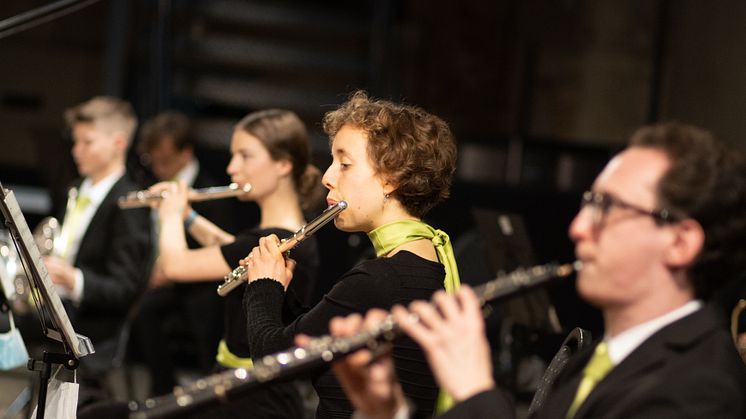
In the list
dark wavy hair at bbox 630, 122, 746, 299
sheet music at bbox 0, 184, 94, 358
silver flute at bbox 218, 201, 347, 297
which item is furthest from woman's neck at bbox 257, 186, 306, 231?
dark wavy hair at bbox 630, 122, 746, 299

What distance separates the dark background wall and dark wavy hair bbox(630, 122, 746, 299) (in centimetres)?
373

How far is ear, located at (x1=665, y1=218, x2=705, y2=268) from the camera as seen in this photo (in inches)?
60.2

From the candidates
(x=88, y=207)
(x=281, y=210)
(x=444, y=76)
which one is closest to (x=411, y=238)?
(x=281, y=210)

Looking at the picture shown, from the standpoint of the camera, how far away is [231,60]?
7262 millimetres

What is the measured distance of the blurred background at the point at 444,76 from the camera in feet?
18.6

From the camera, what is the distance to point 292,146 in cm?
343

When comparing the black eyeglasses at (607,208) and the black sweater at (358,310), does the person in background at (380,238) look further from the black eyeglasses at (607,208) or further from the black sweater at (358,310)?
the black eyeglasses at (607,208)

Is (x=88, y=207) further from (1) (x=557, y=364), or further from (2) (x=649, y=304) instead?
(2) (x=649, y=304)

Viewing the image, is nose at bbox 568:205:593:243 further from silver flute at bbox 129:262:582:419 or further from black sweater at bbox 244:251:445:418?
black sweater at bbox 244:251:445:418

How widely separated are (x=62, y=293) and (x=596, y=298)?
320cm

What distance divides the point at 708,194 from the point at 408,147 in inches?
41.5

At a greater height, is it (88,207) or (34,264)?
(34,264)

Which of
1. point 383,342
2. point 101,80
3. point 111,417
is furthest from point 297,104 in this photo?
point 383,342

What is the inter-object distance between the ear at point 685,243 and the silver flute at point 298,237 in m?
1.06
